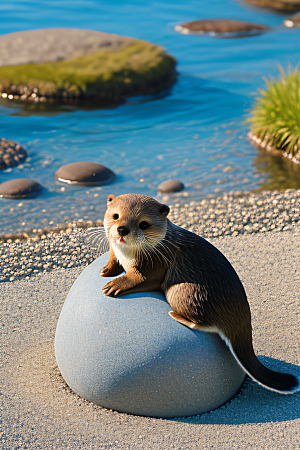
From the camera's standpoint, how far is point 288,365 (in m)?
4.66

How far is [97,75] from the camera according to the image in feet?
56.3

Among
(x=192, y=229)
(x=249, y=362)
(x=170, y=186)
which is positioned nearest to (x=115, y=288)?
(x=249, y=362)

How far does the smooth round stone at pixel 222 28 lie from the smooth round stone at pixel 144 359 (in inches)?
833

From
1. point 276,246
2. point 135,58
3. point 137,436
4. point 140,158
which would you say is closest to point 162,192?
point 140,158

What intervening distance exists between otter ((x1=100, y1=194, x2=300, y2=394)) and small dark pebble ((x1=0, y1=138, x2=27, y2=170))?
29.6 ft

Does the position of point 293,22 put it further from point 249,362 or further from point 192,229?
point 249,362

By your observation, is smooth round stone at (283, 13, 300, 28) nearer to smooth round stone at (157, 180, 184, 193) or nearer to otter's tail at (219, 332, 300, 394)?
smooth round stone at (157, 180, 184, 193)

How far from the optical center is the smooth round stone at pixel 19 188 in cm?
1062

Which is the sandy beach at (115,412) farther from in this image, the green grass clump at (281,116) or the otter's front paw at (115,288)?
the green grass clump at (281,116)

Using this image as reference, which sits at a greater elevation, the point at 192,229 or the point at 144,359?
the point at 144,359

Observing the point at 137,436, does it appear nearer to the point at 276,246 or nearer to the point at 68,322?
the point at 68,322

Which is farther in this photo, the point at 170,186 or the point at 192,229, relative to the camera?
the point at 170,186

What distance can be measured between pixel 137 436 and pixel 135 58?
16464 mm

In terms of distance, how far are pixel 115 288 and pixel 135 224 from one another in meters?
0.66
